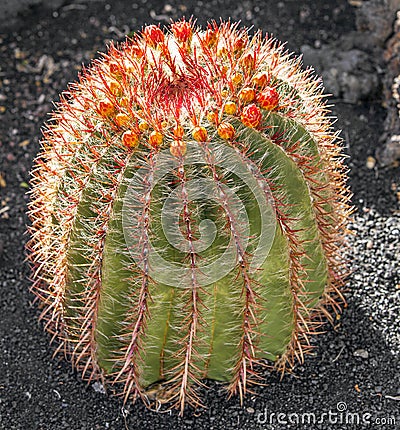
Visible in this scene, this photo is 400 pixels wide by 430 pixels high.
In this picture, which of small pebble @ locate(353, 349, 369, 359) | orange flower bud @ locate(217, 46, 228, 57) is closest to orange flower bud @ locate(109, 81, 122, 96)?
orange flower bud @ locate(217, 46, 228, 57)

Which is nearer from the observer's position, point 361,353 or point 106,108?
point 106,108

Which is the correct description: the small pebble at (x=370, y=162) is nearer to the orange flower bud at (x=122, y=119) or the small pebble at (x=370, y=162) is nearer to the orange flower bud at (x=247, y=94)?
the orange flower bud at (x=247, y=94)

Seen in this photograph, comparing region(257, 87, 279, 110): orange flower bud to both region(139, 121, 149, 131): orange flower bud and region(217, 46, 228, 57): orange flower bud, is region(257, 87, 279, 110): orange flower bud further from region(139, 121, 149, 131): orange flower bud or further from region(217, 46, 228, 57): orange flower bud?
region(139, 121, 149, 131): orange flower bud

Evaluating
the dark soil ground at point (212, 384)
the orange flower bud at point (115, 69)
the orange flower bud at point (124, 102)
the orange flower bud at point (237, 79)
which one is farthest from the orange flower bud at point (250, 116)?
the dark soil ground at point (212, 384)

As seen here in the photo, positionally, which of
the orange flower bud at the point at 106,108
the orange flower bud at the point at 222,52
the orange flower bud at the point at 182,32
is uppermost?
the orange flower bud at the point at 222,52

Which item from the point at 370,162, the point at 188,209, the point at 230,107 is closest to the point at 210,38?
the point at 230,107

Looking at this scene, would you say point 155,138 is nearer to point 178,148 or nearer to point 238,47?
point 178,148
